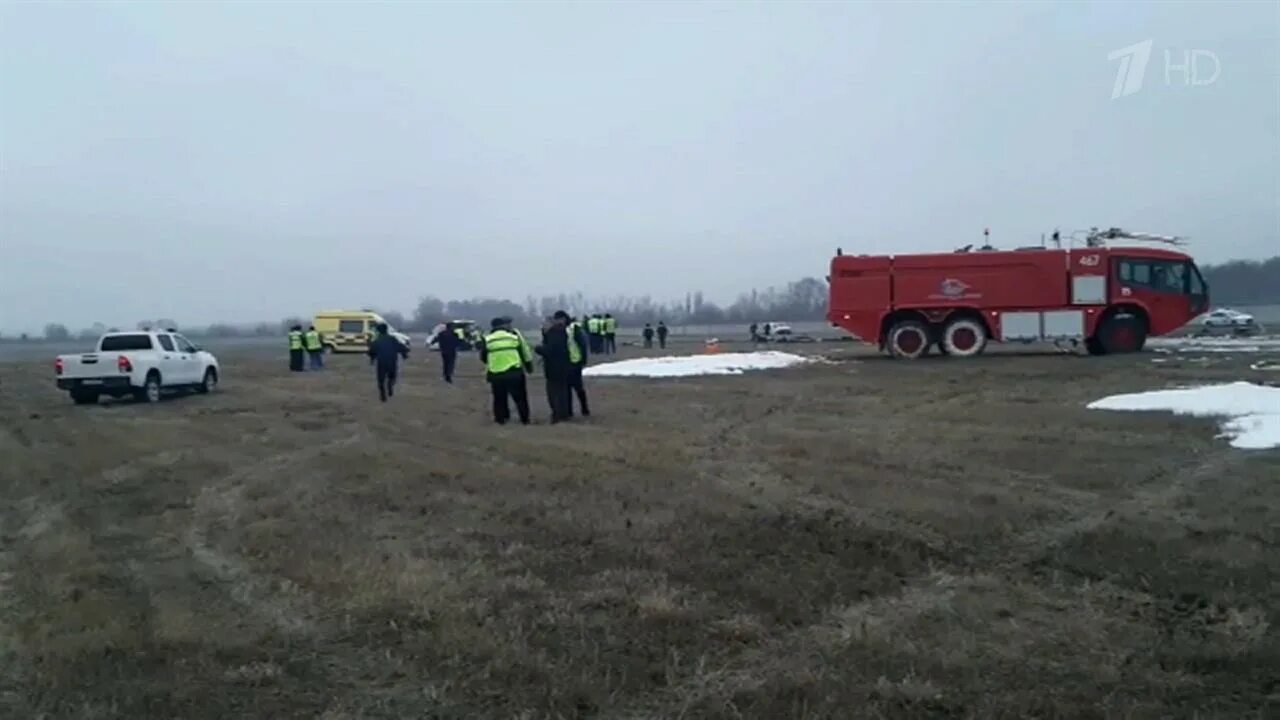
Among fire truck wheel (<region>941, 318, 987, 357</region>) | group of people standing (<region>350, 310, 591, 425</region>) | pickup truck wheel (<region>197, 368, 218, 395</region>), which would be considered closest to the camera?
group of people standing (<region>350, 310, 591, 425</region>)

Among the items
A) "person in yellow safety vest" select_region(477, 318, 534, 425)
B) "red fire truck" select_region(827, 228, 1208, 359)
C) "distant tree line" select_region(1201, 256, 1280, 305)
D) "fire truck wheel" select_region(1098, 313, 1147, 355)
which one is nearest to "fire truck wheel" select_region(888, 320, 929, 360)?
"red fire truck" select_region(827, 228, 1208, 359)

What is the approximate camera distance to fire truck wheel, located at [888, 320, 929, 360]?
33281mm

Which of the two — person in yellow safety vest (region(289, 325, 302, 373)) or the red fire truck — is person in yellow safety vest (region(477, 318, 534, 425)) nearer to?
the red fire truck

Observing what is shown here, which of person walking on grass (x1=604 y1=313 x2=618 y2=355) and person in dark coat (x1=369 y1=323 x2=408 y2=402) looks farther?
person walking on grass (x1=604 y1=313 x2=618 y2=355)

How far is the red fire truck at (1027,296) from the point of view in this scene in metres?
32.1

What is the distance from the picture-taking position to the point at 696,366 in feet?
105

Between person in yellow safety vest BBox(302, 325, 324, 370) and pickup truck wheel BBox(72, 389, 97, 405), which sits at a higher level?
person in yellow safety vest BBox(302, 325, 324, 370)

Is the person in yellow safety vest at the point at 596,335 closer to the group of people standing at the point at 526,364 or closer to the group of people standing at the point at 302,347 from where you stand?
the group of people standing at the point at 302,347

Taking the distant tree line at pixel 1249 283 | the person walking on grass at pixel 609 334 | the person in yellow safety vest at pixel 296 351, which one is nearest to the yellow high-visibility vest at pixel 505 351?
the person in yellow safety vest at pixel 296 351

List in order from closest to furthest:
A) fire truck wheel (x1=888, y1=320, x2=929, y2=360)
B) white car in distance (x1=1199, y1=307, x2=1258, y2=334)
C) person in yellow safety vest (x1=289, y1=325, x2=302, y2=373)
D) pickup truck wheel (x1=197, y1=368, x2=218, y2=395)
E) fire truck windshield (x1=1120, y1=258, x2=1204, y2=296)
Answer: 1. pickup truck wheel (x1=197, y1=368, x2=218, y2=395)
2. fire truck windshield (x1=1120, y1=258, x2=1204, y2=296)
3. fire truck wheel (x1=888, y1=320, x2=929, y2=360)
4. person in yellow safety vest (x1=289, y1=325, x2=302, y2=373)
5. white car in distance (x1=1199, y1=307, x2=1258, y2=334)

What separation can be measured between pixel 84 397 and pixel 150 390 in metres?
1.50

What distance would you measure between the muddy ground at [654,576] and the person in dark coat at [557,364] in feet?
8.38

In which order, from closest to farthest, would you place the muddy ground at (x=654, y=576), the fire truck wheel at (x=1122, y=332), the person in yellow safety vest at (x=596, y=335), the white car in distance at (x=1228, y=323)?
the muddy ground at (x=654, y=576) < the fire truck wheel at (x=1122, y=332) < the person in yellow safety vest at (x=596, y=335) < the white car in distance at (x=1228, y=323)

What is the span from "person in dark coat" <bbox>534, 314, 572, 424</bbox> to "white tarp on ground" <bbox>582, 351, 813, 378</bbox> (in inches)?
452
